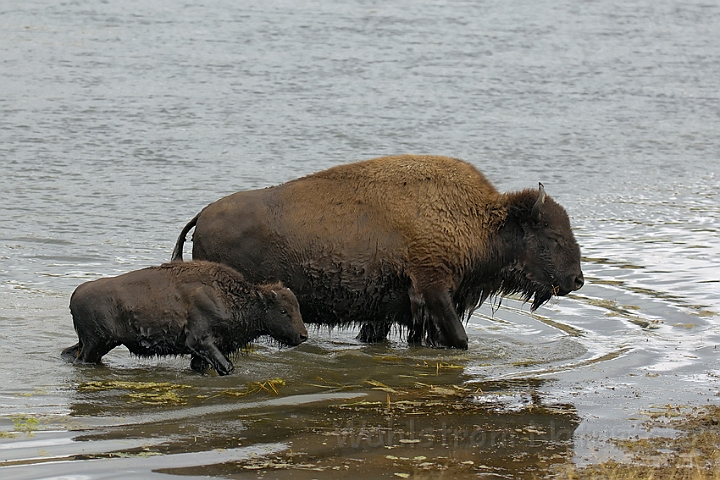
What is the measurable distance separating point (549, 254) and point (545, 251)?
0.04m

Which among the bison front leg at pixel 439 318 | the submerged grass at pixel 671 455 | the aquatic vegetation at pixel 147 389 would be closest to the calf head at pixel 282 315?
the aquatic vegetation at pixel 147 389

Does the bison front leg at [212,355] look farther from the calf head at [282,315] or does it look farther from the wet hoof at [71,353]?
the wet hoof at [71,353]

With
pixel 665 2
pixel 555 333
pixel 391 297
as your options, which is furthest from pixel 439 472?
pixel 665 2

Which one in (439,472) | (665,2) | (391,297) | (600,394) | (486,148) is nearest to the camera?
(439,472)

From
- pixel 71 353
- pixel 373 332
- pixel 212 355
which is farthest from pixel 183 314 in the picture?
pixel 373 332

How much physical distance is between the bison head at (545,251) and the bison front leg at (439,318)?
709mm

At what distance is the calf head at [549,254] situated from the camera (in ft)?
32.9

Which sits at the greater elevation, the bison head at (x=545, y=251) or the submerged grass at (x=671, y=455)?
the bison head at (x=545, y=251)

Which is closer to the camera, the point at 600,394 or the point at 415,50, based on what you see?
the point at 600,394

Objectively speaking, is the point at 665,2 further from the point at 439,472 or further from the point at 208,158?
the point at 439,472

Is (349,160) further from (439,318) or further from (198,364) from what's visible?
(198,364)

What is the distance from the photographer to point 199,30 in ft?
87.8

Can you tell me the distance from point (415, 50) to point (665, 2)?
10.5 metres

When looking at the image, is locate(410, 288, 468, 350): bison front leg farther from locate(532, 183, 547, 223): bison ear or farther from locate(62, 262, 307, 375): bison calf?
locate(62, 262, 307, 375): bison calf
